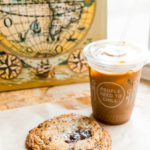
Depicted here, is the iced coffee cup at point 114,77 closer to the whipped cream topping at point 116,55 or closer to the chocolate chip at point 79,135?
the whipped cream topping at point 116,55

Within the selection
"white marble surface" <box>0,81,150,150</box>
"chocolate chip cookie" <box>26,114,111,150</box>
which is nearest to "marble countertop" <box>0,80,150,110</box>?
A: "white marble surface" <box>0,81,150,150</box>

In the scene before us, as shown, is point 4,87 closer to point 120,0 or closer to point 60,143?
point 60,143

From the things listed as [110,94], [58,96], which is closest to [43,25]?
[58,96]

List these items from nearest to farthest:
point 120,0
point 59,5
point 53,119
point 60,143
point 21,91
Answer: point 60,143 → point 53,119 → point 59,5 → point 21,91 → point 120,0

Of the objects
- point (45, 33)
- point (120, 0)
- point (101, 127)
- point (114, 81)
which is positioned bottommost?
point (101, 127)

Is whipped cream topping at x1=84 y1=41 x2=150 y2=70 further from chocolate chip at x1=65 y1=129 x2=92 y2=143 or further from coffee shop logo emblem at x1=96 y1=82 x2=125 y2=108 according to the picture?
chocolate chip at x1=65 y1=129 x2=92 y2=143

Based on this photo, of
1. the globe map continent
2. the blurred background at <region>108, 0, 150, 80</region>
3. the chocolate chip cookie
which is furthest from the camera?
the blurred background at <region>108, 0, 150, 80</region>

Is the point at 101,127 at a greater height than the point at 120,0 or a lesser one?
lesser

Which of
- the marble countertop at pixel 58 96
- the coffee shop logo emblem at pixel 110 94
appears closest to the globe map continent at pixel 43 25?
the marble countertop at pixel 58 96

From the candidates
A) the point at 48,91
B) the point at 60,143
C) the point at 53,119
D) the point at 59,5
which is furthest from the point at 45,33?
the point at 60,143
